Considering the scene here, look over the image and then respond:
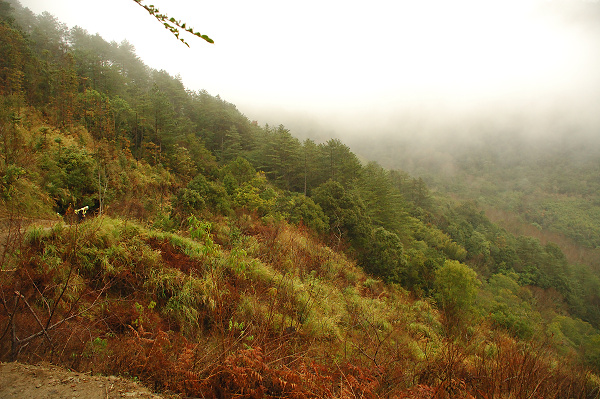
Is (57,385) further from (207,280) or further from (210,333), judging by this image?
(207,280)

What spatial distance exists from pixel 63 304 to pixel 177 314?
135 centimetres

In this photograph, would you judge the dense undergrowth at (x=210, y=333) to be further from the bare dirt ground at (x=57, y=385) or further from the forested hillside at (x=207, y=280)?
the bare dirt ground at (x=57, y=385)

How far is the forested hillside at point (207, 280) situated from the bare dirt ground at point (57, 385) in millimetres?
171

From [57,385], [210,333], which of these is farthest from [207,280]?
[57,385]

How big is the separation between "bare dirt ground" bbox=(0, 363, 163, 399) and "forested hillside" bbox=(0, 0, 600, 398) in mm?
171

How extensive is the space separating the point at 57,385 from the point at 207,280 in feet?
7.78

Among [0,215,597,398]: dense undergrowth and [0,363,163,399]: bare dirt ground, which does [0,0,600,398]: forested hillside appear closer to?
[0,215,597,398]: dense undergrowth

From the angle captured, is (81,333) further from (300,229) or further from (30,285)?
(300,229)

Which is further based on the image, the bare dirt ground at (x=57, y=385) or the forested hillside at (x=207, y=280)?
the forested hillside at (x=207, y=280)

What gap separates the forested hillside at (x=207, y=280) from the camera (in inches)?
94.2

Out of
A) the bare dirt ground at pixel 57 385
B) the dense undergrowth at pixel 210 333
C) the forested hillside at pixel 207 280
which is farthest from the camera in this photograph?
the forested hillside at pixel 207 280

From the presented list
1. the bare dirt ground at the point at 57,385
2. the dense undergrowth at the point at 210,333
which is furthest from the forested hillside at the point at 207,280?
the bare dirt ground at the point at 57,385

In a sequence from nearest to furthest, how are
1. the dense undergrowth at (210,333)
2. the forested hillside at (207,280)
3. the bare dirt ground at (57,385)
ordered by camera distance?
the bare dirt ground at (57,385)
the dense undergrowth at (210,333)
the forested hillside at (207,280)

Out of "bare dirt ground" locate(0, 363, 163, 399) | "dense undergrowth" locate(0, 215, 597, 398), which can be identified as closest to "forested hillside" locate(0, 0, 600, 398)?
"dense undergrowth" locate(0, 215, 597, 398)
